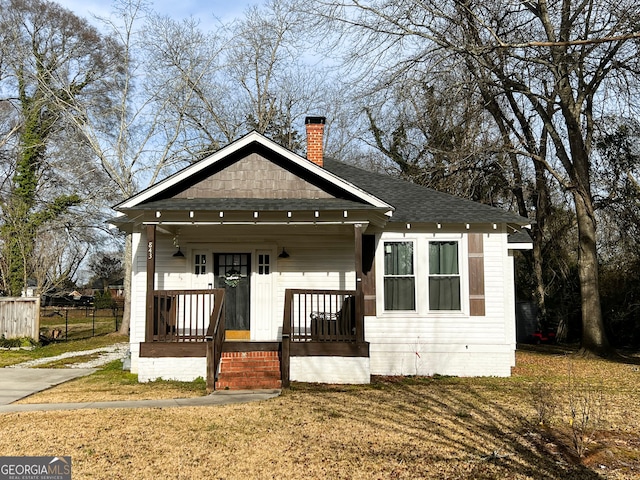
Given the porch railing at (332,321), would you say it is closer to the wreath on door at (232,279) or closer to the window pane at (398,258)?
the window pane at (398,258)

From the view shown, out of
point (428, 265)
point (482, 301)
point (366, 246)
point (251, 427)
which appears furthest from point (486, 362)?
point (251, 427)

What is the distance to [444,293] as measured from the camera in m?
12.6

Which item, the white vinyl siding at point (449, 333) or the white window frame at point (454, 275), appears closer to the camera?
the white vinyl siding at point (449, 333)

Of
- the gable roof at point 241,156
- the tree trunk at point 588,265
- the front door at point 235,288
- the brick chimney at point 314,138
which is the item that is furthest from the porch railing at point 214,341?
the tree trunk at point 588,265

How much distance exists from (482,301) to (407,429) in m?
5.91

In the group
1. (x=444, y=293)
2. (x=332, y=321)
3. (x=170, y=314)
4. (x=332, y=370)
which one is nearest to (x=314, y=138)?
(x=444, y=293)

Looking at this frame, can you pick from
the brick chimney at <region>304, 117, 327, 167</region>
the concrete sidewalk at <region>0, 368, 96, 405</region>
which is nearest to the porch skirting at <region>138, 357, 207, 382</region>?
the concrete sidewalk at <region>0, 368, 96, 405</region>

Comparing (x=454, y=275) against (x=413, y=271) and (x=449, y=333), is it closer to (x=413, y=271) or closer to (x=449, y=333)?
(x=413, y=271)

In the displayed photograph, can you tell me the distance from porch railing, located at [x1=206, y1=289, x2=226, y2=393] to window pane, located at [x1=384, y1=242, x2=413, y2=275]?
3773 millimetres

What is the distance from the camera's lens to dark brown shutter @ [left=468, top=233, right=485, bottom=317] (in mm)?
12484

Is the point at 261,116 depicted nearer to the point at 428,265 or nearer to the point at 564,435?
the point at 428,265

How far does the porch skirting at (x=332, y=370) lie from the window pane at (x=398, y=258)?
2.48 m

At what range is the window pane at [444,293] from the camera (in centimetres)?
1259

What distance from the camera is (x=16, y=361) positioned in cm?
1524
